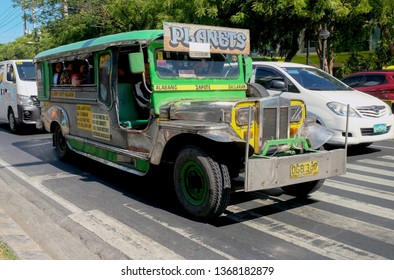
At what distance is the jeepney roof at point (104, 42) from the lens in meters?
5.35

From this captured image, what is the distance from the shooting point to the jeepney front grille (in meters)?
4.76

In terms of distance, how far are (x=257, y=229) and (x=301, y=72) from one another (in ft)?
18.2

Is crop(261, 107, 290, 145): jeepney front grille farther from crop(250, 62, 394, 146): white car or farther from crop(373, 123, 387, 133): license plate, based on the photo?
crop(373, 123, 387, 133): license plate

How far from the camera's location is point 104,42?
240 inches

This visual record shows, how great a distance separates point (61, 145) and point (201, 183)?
4.43m

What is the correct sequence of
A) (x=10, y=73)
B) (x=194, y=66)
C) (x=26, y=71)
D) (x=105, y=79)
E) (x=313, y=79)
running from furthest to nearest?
1. (x=10, y=73)
2. (x=26, y=71)
3. (x=313, y=79)
4. (x=105, y=79)
5. (x=194, y=66)

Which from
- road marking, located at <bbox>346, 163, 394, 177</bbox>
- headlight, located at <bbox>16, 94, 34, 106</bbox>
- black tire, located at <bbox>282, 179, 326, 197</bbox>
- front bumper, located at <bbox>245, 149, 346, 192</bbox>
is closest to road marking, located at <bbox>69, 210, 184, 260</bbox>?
front bumper, located at <bbox>245, 149, 346, 192</bbox>

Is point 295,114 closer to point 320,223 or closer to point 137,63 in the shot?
point 320,223

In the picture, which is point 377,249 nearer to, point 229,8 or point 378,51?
point 229,8

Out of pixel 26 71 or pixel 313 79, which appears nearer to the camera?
pixel 313 79

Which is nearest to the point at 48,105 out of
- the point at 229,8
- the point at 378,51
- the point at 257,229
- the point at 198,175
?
the point at 198,175

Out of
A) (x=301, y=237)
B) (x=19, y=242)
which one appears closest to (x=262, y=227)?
(x=301, y=237)

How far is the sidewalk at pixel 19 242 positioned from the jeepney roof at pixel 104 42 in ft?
8.57

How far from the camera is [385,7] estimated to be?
16234 mm
